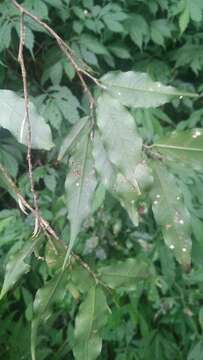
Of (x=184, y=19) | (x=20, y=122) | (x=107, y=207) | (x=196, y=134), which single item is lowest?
(x=107, y=207)

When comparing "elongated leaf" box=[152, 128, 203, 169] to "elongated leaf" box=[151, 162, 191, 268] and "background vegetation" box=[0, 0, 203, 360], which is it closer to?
"elongated leaf" box=[151, 162, 191, 268]

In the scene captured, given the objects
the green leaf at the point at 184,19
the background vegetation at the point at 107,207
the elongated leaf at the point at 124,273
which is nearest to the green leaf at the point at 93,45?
the background vegetation at the point at 107,207

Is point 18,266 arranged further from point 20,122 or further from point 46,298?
point 20,122

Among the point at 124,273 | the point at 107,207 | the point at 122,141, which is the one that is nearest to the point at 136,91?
the point at 122,141

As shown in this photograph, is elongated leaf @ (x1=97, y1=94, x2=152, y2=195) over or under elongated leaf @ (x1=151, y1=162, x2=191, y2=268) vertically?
over

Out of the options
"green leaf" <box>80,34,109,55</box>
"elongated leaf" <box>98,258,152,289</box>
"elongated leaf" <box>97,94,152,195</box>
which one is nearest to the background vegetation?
"green leaf" <box>80,34,109,55</box>

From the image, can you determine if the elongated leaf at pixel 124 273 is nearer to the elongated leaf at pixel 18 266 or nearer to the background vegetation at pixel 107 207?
the elongated leaf at pixel 18 266
